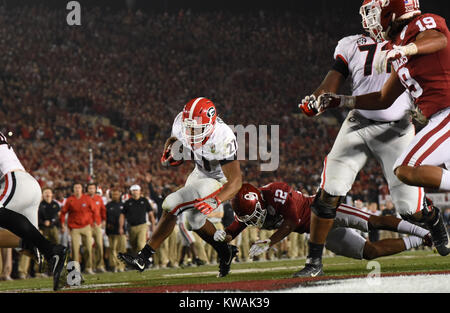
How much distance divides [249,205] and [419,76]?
6.80ft

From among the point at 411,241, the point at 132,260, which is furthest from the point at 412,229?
the point at 132,260

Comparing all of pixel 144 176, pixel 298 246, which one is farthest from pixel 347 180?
pixel 144 176

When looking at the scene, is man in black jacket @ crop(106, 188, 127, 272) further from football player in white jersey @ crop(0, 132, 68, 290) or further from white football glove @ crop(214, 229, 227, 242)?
football player in white jersey @ crop(0, 132, 68, 290)

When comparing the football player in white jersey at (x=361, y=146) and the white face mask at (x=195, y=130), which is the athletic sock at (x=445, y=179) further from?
the white face mask at (x=195, y=130)

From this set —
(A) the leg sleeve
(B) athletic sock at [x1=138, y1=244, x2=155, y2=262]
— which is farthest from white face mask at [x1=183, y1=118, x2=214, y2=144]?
(A) the leg sleeve

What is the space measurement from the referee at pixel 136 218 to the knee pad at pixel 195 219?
485 cm

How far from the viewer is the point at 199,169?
562 centimetres

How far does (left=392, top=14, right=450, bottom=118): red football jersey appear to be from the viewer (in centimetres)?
395

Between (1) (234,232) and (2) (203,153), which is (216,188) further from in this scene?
(1) (234,232)

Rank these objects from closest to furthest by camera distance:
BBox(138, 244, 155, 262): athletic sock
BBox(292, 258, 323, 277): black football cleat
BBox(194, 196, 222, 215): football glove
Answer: BBox(194, 196, 222, 215): football glove
BBox(292, 258, 323, 277): black football cleat
BBox(138, 244, 155, 262): athletic sock

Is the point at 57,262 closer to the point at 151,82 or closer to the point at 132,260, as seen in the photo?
the point at 132,260

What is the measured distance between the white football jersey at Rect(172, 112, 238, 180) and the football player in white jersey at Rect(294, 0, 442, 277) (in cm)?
80

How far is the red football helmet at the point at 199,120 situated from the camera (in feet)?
17.1

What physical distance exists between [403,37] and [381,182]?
591 inches
